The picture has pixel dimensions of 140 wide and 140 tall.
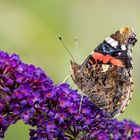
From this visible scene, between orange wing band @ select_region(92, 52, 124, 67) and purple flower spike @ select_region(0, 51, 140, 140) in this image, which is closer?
purple flower spike @ select_region(0, 51, 140, 140)

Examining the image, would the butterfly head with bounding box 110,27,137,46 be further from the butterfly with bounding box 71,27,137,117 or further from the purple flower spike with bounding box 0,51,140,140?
the purple flower spike with bounding box 0,51,140,140

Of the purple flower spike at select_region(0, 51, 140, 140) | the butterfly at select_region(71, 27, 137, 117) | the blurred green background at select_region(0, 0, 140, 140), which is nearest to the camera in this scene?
the purple flower spike at select_region(0, 51, 140, 140)

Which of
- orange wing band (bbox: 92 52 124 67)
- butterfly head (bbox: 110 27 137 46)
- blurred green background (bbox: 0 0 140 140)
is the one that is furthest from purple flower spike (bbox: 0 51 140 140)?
blurred green background (bbox: 0 0 140 140)

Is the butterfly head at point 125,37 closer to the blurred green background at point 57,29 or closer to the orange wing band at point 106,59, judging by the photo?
the orange wing band at point 106,59

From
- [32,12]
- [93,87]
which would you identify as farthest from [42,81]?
[32,12]

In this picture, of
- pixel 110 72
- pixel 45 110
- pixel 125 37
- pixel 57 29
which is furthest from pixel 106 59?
pixel 57 29

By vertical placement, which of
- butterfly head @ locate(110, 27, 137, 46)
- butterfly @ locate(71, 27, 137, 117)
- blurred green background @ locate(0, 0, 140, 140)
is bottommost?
butterfly @ locate(71, 27, 137, 117)

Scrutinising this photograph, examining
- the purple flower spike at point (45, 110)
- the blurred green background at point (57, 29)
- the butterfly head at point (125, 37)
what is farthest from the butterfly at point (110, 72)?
the blurred green background at point (57, 29)
